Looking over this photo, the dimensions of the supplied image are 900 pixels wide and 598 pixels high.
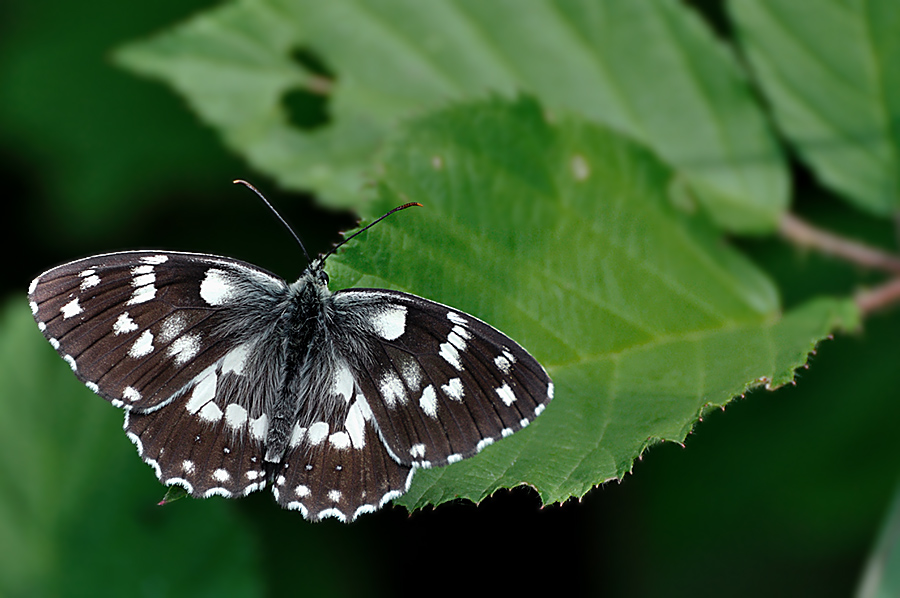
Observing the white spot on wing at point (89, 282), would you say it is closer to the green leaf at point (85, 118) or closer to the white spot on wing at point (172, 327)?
the white spot on wing at point (172, 327)

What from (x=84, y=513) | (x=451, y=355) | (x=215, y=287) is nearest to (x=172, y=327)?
(x=215, y=287)

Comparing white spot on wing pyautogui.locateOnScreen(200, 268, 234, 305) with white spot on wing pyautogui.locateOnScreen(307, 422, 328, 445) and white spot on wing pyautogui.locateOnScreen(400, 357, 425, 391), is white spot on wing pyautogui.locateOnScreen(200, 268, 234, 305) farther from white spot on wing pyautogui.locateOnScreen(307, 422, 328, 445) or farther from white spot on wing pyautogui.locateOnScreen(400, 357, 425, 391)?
white spot on wing pyautogui.locateOnScreen(400, 357, 425, 391)

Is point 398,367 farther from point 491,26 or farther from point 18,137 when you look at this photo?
point 18,137

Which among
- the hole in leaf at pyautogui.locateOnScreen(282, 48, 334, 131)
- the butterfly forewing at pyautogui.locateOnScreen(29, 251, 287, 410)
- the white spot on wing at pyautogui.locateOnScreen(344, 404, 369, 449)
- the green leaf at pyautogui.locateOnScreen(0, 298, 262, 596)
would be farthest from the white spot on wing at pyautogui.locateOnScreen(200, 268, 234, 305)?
the green leaf at pyautogui.locateOnScreen(0, 298, 262, 596)

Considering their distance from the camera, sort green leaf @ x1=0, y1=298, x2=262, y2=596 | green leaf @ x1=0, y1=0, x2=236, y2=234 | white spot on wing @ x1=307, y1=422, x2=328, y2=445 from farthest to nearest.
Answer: green leaf @ x1=0, y1=0, x2=236, y2=234
green leaf @ x1=0, y1=298, x2=262, y2=596
white spot on wing @ x1=307, y1=422, x2=328, y2=445

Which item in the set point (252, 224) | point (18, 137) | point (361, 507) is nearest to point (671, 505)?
point (361, 507)
